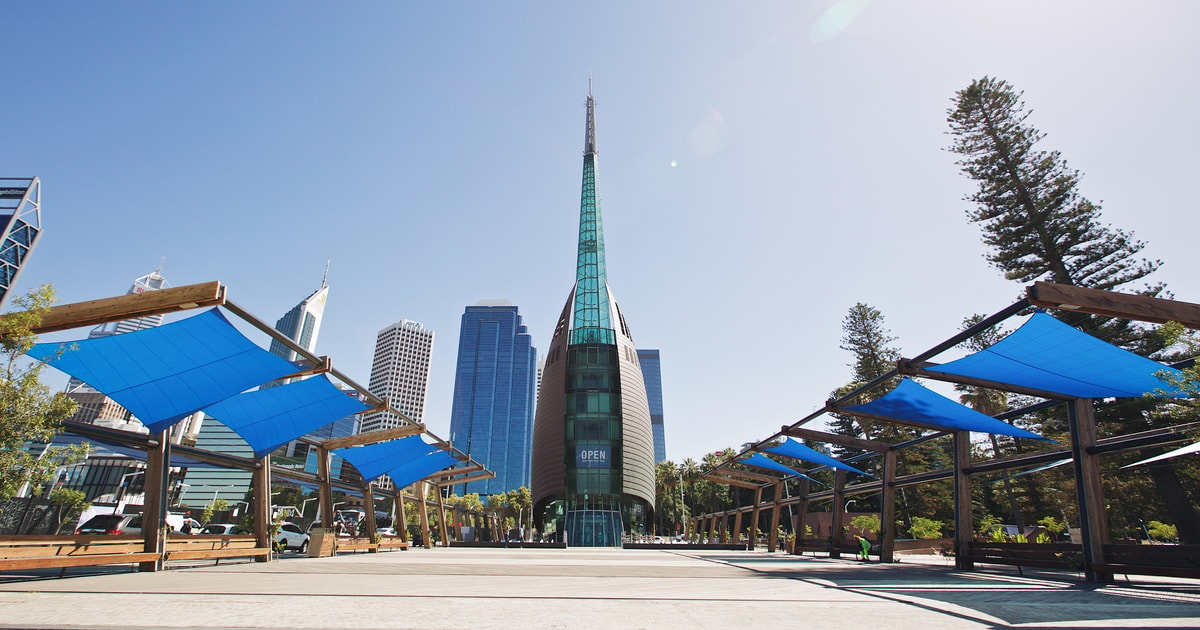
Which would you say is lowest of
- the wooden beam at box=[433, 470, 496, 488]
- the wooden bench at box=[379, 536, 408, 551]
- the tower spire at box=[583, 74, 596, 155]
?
the wooden bench at box=[379, 536, 408, 551]

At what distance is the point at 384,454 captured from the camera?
20844 millimetres

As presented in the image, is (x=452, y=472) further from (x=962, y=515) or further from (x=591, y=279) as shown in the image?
(x=591, y=279)

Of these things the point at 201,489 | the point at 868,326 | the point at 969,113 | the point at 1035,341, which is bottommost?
the point at 201,489

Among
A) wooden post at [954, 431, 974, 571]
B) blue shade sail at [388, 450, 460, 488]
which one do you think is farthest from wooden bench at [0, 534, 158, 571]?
wooden post at [954, 431, 974, 571]

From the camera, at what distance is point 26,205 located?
60438 mm

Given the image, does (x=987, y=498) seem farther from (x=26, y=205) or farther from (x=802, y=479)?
(x=26, y=205)

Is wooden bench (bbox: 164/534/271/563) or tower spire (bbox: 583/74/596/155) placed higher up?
tower spire (bbox: 583/74/596/155)

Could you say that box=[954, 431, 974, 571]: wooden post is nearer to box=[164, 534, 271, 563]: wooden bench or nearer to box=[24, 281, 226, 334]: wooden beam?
box=[24, 281, 226, 334]: wooden beam

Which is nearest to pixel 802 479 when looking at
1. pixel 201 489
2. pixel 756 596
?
pixel 756 596

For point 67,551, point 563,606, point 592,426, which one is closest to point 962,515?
point 563,606

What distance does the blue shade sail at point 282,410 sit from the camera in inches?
523

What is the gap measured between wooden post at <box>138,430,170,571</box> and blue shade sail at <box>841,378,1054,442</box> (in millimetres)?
14867

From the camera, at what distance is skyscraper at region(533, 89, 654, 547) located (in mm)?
49000

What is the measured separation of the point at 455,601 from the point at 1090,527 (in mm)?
10744
